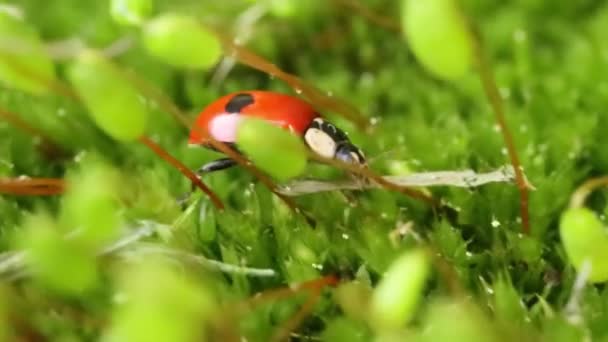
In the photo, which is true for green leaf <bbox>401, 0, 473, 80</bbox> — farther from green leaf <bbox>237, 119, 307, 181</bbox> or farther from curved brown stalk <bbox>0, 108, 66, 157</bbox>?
curved brown stalk <bbox>0, 108, 66, 157</bbox>

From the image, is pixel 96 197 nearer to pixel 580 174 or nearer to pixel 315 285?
pixel 315 285

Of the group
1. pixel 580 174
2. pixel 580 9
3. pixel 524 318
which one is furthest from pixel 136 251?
pixel 580 9

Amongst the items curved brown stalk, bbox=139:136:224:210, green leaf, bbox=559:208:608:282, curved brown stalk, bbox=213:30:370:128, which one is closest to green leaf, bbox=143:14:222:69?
curved brown stalk, bbox=213:30:370:128

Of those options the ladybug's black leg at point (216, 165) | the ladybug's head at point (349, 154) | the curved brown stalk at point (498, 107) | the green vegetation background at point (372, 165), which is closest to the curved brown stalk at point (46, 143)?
the green vegetation background at point (372, 165)

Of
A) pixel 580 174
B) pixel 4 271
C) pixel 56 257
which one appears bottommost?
pixel 4 271

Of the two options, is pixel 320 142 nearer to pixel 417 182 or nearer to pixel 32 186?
pixel 417 182

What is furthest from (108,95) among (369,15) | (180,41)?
(369,15)

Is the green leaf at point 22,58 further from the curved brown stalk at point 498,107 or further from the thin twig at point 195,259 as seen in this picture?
the curved brown stalk at point 498,107
